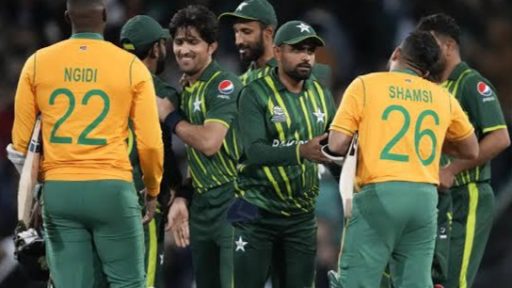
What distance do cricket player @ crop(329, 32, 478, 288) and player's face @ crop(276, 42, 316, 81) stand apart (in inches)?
30.4

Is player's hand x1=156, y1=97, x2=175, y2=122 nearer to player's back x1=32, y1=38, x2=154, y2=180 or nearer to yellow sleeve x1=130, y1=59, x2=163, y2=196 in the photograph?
yellow sleeve x1=130, y1=59, x2=163, y2=196

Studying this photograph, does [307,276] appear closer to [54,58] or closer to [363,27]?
[54,58]

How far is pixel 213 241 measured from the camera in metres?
8.95

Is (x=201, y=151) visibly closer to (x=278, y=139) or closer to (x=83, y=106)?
(x=278, y=139)

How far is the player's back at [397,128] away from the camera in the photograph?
25.2 ft

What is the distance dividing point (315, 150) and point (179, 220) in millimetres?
1350

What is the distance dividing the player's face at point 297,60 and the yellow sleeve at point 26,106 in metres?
1.77

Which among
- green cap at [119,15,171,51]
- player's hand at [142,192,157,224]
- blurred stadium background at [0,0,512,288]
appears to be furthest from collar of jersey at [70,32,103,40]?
blurred stadium background at [0,0,512,288]

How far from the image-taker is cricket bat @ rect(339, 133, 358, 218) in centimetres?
770

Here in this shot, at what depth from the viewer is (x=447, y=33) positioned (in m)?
9.22

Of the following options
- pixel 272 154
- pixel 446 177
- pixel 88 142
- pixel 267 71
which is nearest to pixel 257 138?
pixel 272 154

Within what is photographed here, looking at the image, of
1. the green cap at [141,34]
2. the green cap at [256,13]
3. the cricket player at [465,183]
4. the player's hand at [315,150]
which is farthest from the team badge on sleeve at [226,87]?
the cricket player at [465,183]

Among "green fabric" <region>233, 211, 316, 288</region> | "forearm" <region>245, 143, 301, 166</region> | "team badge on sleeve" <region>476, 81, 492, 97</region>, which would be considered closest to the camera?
"forearm" <region>245, 143, 301, 166</region>

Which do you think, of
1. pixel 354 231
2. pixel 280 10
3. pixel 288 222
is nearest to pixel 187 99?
pixel 288 222
